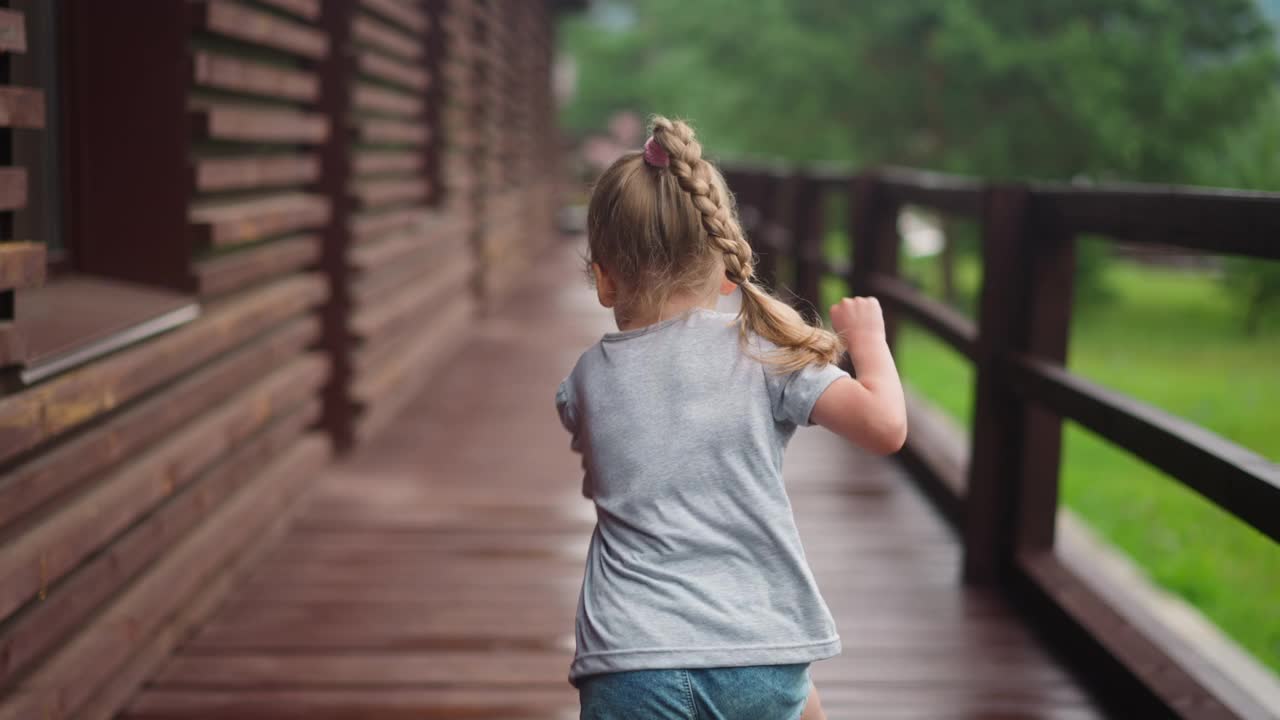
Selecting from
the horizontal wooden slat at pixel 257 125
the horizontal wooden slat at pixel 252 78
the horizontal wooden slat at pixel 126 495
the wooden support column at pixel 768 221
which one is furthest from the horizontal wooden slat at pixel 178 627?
the wooden support column at pixel 768 221

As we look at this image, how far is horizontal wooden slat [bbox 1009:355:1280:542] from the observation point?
Result: 96.1 inches

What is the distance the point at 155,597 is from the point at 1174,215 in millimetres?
2294

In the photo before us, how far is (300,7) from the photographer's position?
4.45m

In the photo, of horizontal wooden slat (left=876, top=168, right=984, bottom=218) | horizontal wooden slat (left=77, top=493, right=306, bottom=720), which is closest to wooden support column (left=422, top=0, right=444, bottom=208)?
horizontal wooden slat (left=876, top=168, right=984, bottom=218)

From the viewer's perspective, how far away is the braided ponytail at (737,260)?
1.91m

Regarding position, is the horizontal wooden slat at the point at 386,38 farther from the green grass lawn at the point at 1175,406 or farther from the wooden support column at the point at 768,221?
the wooden support column at the point at 768,221

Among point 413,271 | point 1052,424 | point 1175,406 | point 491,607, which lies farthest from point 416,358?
point 1175,406

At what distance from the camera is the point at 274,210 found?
4219 mm

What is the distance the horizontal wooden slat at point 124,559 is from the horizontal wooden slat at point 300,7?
45.9 inches

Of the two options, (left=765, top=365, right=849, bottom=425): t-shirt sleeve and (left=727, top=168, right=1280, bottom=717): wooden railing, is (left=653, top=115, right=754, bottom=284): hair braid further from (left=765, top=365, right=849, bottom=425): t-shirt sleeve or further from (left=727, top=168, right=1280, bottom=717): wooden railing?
(left=727, top=168, right=1280, bottom=717): wooden railing

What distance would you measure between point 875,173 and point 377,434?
236cm

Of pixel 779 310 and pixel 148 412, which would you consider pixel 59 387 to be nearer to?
pixel 148 412

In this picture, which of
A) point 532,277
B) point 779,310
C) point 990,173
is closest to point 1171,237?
point 779,310

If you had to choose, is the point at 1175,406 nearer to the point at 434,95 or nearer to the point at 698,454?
the point at 434,95
